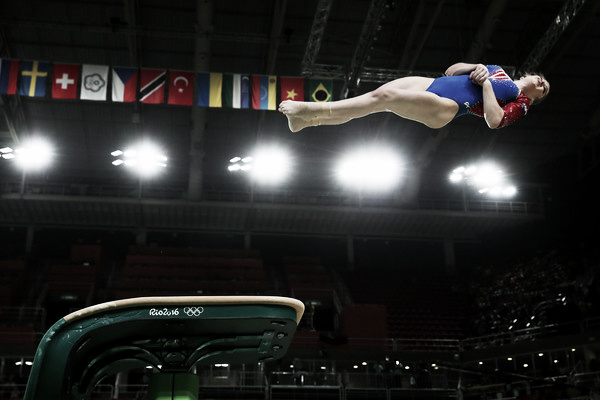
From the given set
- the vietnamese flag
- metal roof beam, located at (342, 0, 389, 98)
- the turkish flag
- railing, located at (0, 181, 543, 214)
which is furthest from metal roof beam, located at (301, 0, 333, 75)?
railing, located at (0, 181, 543, 214)

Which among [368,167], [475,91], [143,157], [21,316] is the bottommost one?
[475,91]

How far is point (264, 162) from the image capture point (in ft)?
70.8

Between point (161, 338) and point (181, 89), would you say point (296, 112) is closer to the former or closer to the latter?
point (161, 338)

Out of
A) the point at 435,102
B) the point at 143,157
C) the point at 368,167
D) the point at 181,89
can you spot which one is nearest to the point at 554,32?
the point at 368,167

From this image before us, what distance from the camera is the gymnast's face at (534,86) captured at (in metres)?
4.34

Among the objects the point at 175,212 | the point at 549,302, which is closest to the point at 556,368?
the point at 549,302

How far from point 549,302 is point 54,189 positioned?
1745 centimetres

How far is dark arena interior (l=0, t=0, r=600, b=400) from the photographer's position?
15750 mm

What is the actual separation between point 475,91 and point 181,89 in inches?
473

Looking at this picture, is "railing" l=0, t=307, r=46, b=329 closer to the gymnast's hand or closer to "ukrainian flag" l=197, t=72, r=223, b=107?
"ukrainian flag" l=197, t=72, r=223, b=107

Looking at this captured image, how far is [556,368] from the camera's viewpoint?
1806cm

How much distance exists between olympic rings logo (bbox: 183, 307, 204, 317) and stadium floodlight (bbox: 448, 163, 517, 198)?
67.6 feet

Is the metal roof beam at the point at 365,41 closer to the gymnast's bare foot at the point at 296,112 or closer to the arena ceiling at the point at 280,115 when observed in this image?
the arena ceiling at the point at 280,115

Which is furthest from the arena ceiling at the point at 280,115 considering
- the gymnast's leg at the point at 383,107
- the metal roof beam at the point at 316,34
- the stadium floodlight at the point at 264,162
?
the gymnast's leg at the point at 383,107
